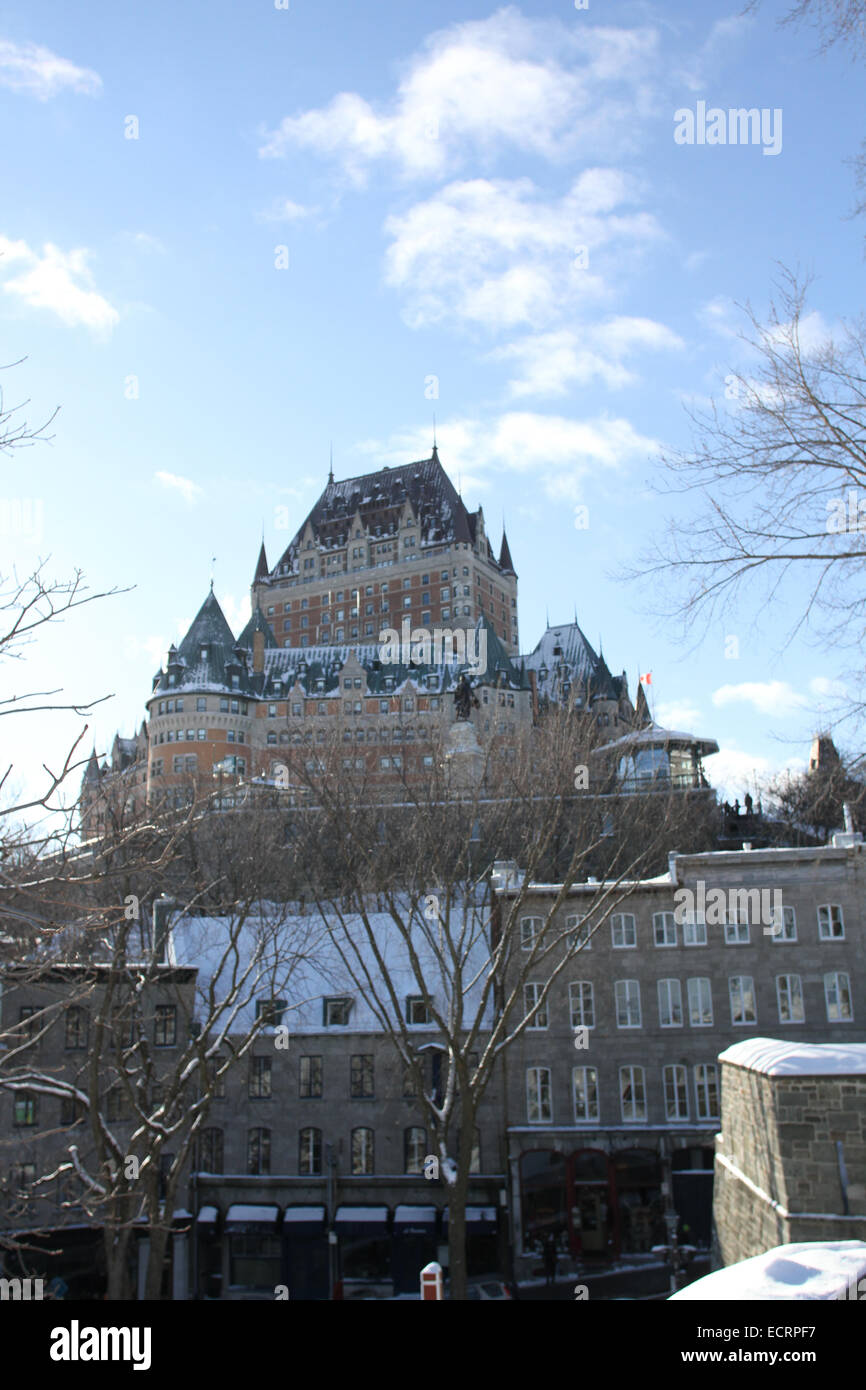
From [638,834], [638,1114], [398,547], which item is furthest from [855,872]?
[398,547]

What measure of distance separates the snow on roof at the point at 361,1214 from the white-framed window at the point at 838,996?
14123mm

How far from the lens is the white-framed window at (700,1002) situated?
103 ft

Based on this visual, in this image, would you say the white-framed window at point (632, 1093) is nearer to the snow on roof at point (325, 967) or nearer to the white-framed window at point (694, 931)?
the white-framed window at point (694, 931)

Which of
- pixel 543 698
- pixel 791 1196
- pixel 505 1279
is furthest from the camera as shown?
pixel 543 698

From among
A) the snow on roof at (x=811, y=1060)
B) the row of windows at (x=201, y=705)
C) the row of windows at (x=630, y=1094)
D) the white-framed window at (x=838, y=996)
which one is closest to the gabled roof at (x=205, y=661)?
the row of windows at (x=201, y=705)

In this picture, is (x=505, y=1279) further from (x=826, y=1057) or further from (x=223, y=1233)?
(x=826, y=1057)

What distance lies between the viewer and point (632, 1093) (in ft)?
102

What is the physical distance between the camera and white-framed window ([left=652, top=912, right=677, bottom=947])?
32375 millimetres

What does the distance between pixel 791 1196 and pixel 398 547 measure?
4709 inches

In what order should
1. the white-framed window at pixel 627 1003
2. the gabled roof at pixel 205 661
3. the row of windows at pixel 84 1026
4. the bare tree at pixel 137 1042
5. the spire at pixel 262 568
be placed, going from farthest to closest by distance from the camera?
the spire at pixel 262 568 → the gabled roof at pixel 205 661 → the white-framed window at pixel 627 1003 → the row of windows at pixel 84 1026 → the bare tree at pixel 137 1042

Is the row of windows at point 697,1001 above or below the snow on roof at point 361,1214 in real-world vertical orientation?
above

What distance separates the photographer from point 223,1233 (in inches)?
1187

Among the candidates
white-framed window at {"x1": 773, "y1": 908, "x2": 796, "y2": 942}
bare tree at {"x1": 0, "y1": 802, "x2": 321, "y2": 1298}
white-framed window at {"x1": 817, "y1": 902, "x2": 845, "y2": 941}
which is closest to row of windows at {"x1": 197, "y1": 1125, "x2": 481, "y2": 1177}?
bare tree at {"x1": 0, "y1": 802, "x2": 321, "y2": 1298}
